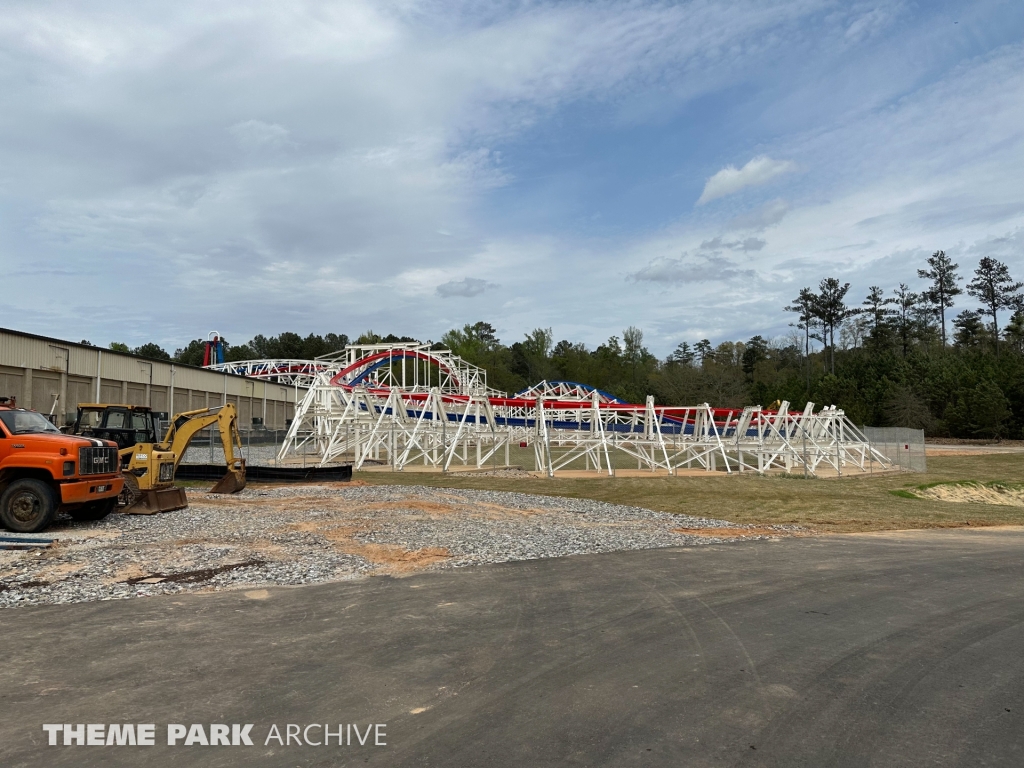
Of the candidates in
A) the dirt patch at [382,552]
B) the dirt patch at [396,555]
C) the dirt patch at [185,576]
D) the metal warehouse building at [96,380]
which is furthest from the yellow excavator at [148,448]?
the metal warehouse building at [96,380]

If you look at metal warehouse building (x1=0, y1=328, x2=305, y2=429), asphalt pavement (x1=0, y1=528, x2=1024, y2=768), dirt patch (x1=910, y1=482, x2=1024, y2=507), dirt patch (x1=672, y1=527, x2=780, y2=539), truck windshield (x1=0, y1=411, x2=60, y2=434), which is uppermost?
metal warehouse building (x1=0, y1=328, x2=305, y2=429)

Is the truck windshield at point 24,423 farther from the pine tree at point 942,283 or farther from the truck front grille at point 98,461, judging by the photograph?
the pine tree at point 942,283

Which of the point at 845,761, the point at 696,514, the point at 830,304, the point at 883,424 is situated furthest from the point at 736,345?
the point at 845,761

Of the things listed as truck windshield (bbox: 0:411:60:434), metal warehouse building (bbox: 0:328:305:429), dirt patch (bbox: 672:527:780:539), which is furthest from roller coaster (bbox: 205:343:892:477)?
truck windshield (bbox: 0:411:60:434)

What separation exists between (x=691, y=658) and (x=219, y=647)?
4.14 metres

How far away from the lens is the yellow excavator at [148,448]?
15078mm

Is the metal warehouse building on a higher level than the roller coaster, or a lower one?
higher

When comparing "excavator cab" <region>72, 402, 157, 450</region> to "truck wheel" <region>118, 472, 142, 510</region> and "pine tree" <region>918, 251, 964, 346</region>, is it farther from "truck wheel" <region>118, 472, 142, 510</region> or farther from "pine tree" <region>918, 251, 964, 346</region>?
"pine tree" <region>918, 251, 964, 346</region>

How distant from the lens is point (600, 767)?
3955 mm

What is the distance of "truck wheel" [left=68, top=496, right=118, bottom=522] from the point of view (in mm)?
13656

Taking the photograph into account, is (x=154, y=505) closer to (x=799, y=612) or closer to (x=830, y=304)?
(x=799, y=612)

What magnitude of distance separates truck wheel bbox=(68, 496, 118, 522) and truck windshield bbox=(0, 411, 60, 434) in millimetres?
1585

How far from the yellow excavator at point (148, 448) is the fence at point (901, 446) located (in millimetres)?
27774

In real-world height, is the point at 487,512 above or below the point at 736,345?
below
